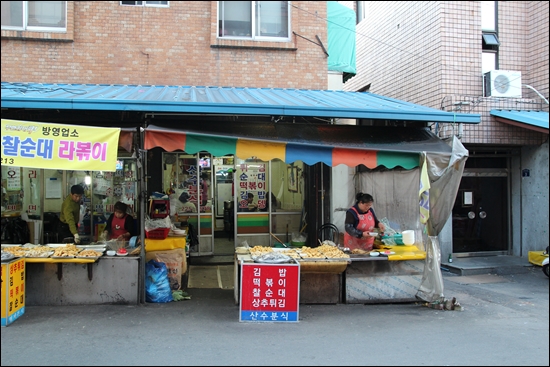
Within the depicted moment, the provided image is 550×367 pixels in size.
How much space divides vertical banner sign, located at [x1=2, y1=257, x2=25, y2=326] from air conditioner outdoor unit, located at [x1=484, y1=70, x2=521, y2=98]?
37.0 ft

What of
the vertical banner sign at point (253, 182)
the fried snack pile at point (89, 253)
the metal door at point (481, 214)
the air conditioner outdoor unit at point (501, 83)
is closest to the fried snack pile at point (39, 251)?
the fried snack pile at point (89, 253)

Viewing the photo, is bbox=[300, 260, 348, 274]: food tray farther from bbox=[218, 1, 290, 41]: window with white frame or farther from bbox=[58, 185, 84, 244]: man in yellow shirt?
bbox=[218, 1, 290, 41]: window with white frame

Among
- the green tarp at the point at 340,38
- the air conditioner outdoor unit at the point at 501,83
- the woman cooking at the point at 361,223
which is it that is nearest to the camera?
the woman cooking at the point at 361,223

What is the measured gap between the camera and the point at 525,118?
35.4 feet

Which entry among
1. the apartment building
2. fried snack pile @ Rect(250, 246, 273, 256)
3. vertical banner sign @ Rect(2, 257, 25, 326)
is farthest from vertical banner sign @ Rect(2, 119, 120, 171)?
the apartment building

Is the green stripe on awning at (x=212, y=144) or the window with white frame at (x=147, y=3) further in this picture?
the window with white frame at (x=147, y=3)

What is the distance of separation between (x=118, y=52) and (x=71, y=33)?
3.45ft

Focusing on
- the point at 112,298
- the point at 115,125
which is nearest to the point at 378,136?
the point at 115,125

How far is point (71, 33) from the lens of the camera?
9922mm

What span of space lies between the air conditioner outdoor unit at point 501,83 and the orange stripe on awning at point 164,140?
341 inches

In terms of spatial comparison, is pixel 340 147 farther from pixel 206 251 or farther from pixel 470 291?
pixel 206 251

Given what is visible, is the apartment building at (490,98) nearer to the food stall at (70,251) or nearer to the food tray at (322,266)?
the food tray at (322,266)

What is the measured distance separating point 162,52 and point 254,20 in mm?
2306

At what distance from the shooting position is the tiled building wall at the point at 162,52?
32.4 ft
